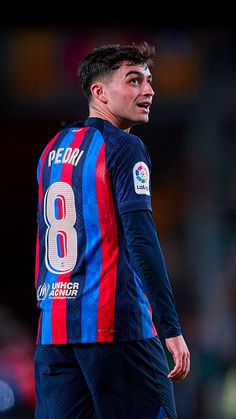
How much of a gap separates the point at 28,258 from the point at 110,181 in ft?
26.8

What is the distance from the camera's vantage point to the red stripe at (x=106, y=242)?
3.26 m

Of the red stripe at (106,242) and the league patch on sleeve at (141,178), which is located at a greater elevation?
the league patch on sleeve at (141,178)

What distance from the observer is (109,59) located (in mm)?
3580

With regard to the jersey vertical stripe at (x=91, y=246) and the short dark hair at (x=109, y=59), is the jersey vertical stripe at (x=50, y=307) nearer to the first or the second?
the jersey vertical stripe at (x=91, y=246)

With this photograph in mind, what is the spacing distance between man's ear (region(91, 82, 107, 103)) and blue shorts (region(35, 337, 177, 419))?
89cm

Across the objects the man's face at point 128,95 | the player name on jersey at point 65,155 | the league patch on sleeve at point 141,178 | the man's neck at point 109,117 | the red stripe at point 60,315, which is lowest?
the red stripe at point 60,315

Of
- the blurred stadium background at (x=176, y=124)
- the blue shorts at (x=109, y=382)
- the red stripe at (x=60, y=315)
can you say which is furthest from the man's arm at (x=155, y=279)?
the blurred stadium background at (x=176, y=124)

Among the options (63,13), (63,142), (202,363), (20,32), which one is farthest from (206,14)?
(63,142)

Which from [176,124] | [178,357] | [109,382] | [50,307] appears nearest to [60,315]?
[50,307]

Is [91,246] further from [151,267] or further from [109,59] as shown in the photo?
[109,59]

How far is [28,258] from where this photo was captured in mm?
11359

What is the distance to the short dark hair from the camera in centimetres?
358

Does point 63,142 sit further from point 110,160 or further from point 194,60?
point 194,60

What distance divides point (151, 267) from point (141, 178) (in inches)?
12.0
